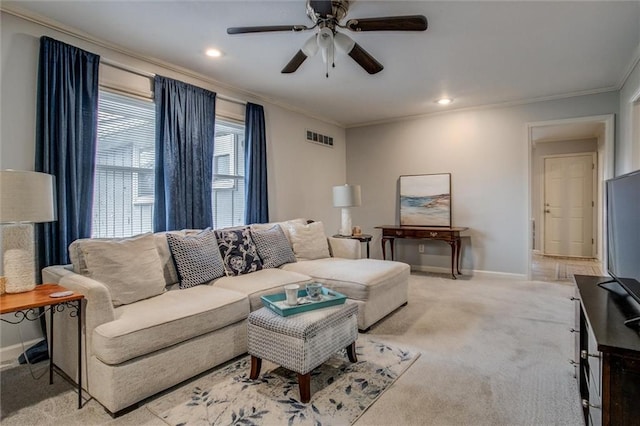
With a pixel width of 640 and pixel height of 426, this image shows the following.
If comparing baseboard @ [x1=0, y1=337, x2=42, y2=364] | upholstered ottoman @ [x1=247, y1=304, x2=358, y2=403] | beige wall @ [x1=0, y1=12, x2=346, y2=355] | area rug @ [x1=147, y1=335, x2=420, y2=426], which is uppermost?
beige wall @ [x1=0, y1=12, x2=346, y2=355]

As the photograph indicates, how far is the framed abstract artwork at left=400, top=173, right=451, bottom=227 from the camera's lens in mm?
5223

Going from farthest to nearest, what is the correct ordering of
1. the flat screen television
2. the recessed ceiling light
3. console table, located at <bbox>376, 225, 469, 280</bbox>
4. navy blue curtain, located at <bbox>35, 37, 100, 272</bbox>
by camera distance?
console table, located at <bbox>376, 225, 469, 280</bbox>, the recessed ceiling light, navy blue curtain, located at <bbox>35, 37, 100, 272</bbox>, the flat screen television

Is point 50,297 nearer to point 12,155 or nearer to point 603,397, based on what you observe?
point 12,155

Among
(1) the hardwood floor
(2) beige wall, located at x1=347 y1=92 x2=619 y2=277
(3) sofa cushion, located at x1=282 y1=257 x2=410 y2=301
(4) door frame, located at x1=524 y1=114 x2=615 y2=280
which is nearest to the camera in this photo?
(3) sofa cushion, located at x1=282 y1=257 x2=410 y2=301

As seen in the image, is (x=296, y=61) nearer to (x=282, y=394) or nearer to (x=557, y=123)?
(x=282, y=394)

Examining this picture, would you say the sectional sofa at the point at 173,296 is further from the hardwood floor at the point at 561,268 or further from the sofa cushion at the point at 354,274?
the hardwood floor at the point at 561,268

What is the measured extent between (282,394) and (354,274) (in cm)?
131

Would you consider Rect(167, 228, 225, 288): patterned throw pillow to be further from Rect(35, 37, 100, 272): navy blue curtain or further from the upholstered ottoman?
the upholstered ottoman

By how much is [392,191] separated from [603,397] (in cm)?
471

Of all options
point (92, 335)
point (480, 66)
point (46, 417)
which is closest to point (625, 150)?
point (480, 66)

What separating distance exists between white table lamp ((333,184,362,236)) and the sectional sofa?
1.29m

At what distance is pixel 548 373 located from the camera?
2201 millimetres

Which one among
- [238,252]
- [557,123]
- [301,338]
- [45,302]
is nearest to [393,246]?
[557,123]

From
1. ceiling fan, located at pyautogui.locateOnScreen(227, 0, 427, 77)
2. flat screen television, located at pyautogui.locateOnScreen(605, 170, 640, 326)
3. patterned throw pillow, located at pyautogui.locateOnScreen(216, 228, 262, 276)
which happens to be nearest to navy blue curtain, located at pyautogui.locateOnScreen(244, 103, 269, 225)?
patterned throw pillow, located at pyautogui.locateOnScreen(216, 228, 262, 276)
